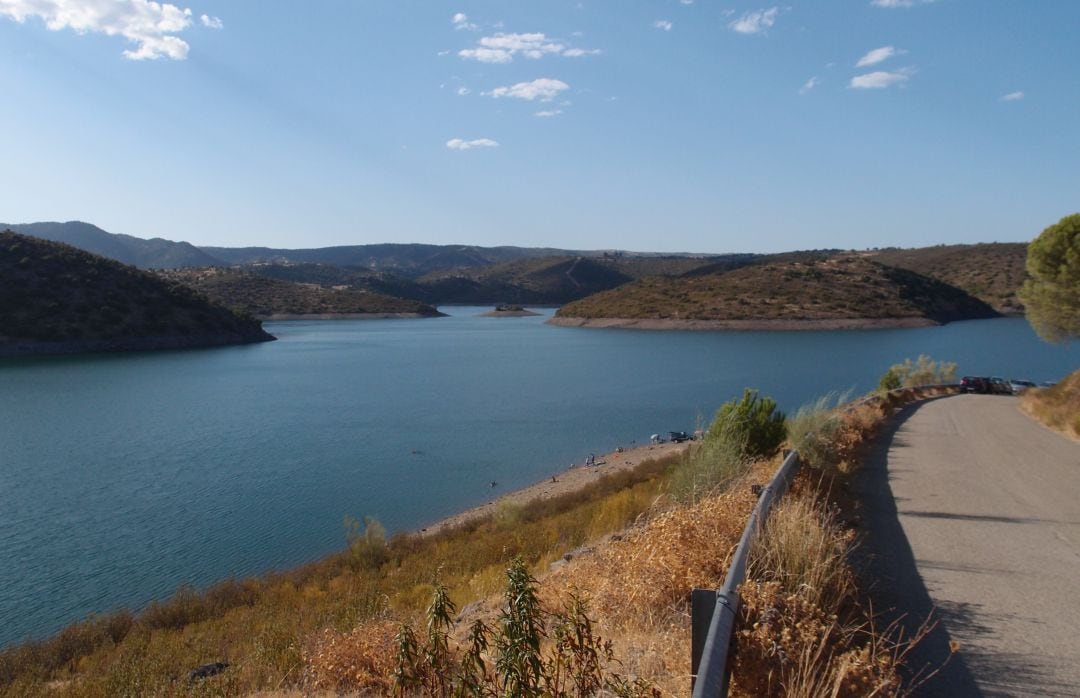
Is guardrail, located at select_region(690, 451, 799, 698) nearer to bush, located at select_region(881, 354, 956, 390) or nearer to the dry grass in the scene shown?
the dry grass

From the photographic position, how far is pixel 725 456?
9.91 m

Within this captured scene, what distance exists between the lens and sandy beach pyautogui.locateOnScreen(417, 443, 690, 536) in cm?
1850

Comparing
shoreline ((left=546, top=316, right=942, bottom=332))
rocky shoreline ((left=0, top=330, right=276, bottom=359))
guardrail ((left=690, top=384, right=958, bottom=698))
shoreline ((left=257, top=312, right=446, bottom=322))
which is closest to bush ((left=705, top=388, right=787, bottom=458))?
guardrail ((left=690, top=384, right=958, bottom=698))

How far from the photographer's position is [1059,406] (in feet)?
61.3

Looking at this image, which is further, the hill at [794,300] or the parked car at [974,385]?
the hill at [794,300]

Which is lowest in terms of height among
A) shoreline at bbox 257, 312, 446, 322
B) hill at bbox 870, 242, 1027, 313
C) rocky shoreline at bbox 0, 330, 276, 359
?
rocky shoreline at bbox 0, 330, 276, 359

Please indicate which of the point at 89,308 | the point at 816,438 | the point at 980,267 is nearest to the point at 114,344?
the point at 89,308

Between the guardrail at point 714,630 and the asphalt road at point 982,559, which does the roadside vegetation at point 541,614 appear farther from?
the asphalt road at point 982,559

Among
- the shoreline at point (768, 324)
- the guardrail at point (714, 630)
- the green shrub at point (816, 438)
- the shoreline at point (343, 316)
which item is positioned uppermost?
the guardrail at point (714, 630)

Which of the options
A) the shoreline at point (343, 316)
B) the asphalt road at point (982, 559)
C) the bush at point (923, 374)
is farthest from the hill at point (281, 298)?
the asphalt road at point (982, 559)

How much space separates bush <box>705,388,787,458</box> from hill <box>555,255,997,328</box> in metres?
77.8

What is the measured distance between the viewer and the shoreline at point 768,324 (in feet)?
276

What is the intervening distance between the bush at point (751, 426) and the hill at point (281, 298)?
108584 millimetres

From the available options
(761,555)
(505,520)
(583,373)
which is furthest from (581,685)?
(583,373)
